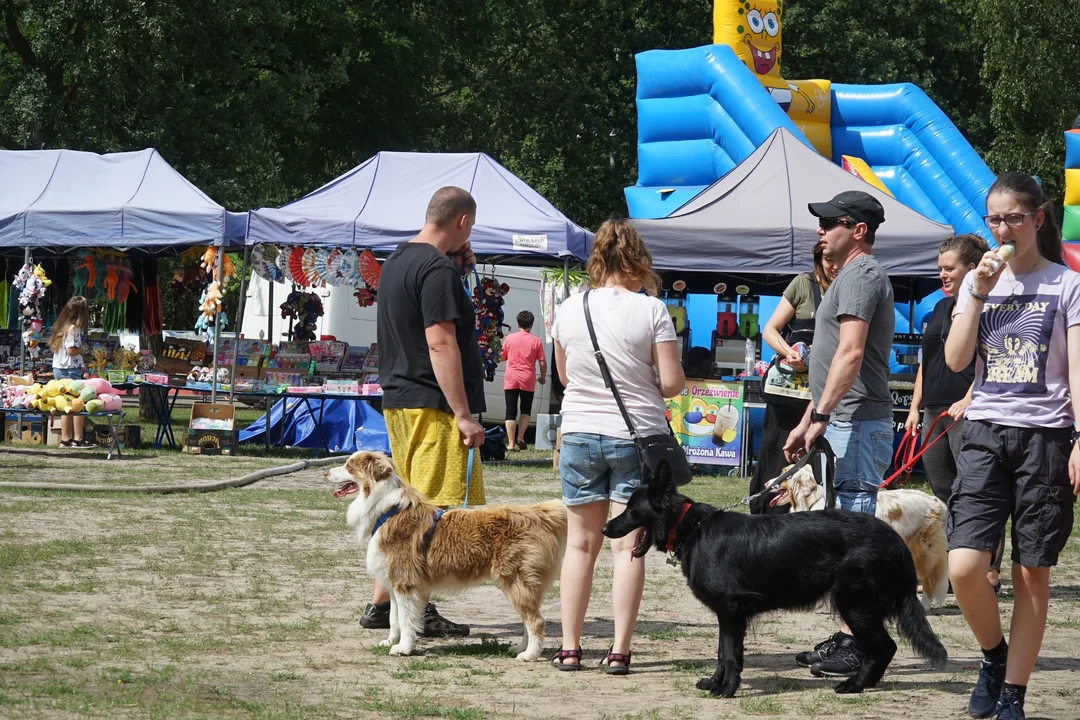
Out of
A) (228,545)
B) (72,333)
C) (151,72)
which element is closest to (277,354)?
(72,333)

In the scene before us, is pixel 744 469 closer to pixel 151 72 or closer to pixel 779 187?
pixel 779 187

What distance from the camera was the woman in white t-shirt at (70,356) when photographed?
15.1 meters

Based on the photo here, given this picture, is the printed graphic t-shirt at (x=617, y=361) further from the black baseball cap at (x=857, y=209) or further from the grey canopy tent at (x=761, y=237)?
the grey canopy tent at (x=761, y=237)

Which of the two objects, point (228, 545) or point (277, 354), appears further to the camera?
point (277, 354)

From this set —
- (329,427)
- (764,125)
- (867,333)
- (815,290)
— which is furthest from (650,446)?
(764,125)

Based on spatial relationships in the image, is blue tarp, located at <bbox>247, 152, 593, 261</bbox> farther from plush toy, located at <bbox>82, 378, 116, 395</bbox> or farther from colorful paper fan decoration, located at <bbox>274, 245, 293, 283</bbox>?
plush toy, located at <bbox>82, 378, 116, 395</bbox>

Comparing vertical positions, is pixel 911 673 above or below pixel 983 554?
below

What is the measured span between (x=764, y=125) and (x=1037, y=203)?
15089 mm

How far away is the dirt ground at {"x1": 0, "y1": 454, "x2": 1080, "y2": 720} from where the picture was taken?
4.74 meters

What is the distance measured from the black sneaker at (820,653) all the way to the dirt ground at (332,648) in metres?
0.07

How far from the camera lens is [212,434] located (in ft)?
49.2

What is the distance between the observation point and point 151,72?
2381cm

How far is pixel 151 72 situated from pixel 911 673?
69.8ft

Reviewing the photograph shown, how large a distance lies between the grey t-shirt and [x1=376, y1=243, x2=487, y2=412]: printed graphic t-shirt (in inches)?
60.2
